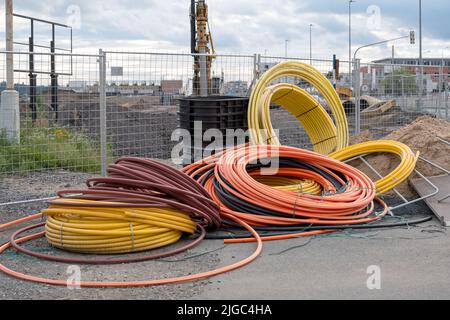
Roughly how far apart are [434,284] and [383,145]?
4460 millimetres

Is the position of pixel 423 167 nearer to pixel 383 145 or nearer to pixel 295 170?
pixel 383 145

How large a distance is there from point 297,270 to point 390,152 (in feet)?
14.6

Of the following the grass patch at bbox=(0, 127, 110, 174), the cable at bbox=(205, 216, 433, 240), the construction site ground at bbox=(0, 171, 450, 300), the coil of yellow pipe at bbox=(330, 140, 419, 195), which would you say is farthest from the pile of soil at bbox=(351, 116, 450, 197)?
the grass patch at bbox=(0, 127, 110, 174)

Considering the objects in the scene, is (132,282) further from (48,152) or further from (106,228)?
(48,152)

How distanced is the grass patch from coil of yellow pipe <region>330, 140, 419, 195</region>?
421 centimetres

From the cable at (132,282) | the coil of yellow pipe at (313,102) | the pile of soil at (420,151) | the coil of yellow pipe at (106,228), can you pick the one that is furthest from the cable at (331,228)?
the coil of yellow pipe at (313,102)

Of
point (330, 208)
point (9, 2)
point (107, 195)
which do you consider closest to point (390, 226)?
point (330, 208)

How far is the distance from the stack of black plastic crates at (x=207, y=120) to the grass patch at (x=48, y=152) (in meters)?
1.80

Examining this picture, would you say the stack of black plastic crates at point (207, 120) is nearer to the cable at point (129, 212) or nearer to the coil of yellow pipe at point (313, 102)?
the coil of yellow pipe at point (313, 102)

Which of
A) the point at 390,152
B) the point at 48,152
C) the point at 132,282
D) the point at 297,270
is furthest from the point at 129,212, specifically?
the point at 390,152

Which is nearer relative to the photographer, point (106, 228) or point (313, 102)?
point (106, 228)

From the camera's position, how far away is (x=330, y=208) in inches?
282

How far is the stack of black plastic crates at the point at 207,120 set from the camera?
932 cm

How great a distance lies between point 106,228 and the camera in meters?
5.90
